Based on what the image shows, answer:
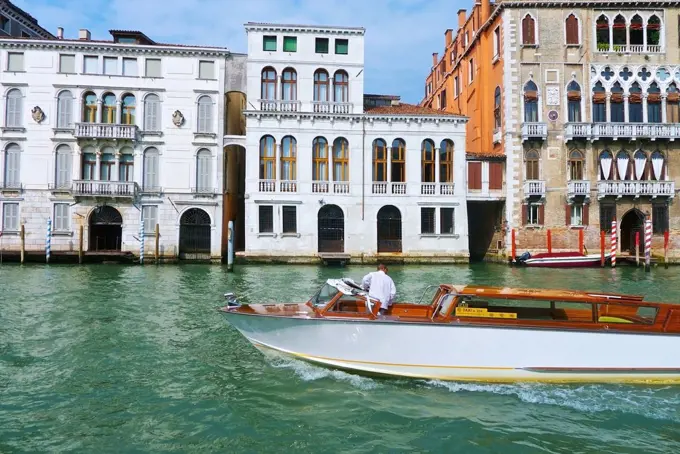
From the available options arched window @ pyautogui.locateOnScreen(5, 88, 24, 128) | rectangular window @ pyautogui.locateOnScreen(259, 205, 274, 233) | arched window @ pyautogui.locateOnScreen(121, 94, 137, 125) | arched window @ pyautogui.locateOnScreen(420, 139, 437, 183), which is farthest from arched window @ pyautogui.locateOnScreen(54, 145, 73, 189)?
arched window @ pyautogui.locateOnScreen(420, 139, 437, 183)

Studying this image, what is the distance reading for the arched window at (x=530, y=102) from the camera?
1094 inches

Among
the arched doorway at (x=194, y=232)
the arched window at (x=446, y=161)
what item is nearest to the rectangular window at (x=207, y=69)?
the arched doorway at (x=194, y=232)

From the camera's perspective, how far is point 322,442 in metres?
5.64

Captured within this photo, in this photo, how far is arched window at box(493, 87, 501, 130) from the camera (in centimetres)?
2908

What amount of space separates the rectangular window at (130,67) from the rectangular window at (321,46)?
9623 millimetres

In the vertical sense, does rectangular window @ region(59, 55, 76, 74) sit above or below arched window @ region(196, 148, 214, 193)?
above

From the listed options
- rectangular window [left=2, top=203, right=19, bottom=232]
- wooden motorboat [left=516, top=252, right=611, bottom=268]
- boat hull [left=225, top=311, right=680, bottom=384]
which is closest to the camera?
boat hull [left=225, top=311, right=680, bottom=384]

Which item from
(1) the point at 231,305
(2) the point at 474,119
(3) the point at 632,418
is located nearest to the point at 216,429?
(1) the point at 231,305

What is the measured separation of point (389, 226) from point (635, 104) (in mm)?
14691

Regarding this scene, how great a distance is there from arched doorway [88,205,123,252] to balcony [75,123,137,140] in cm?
366

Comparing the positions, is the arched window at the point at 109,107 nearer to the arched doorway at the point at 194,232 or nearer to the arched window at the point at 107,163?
the arched window at the point at 107,163

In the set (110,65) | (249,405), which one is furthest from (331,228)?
(249,405)

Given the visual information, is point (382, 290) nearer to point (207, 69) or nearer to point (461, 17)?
point (207, 69)

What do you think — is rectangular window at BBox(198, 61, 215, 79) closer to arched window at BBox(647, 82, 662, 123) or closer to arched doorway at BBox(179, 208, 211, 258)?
arched doorway at BBox(179, 208, 211, 258)
